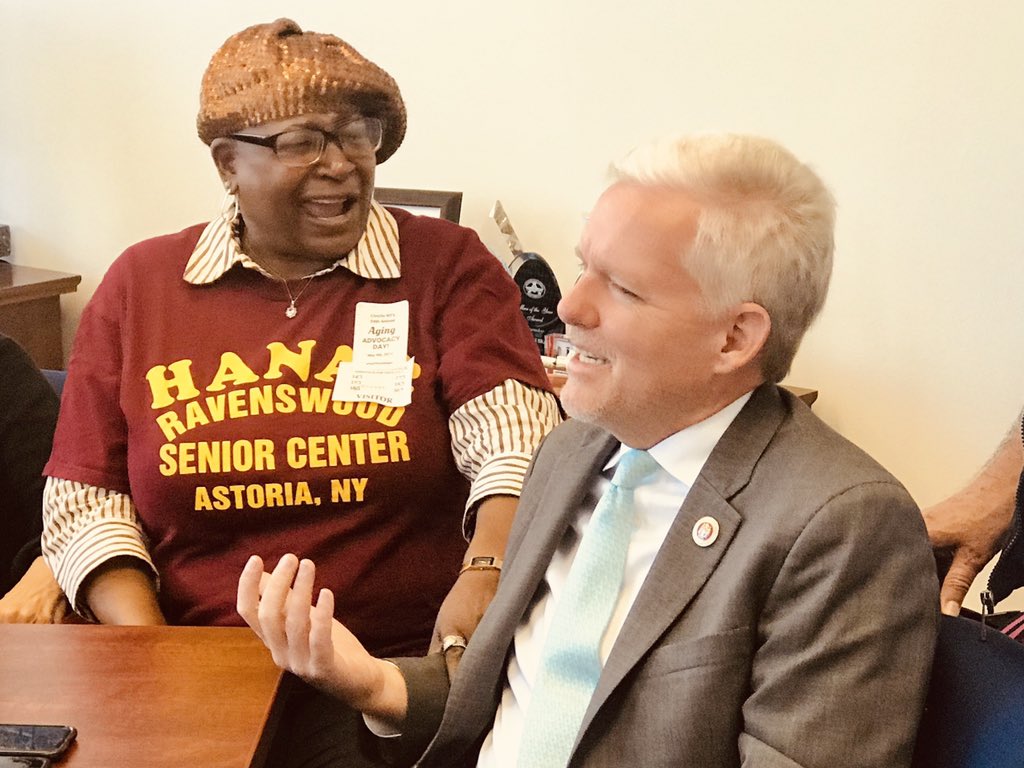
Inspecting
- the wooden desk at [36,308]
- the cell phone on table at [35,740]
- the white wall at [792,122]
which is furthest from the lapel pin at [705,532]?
the wooden desk at [36,308]

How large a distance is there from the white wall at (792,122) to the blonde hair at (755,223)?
150 cm

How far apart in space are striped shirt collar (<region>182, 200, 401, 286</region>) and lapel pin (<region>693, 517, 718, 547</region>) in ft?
2.78

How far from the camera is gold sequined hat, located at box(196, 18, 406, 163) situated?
168 cm

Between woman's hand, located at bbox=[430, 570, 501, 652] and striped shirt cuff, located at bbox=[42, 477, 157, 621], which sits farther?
striped shirt cuff, located at bbox=[42, 477, 157, 621]

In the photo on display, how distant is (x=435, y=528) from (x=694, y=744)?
2.58 ft

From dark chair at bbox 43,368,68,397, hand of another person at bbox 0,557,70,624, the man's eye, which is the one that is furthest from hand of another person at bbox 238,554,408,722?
dark chair at bbox 43,368,68,397

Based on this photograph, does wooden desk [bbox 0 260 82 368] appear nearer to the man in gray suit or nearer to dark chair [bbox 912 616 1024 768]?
the man in gray suit

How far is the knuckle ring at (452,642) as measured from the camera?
146cm

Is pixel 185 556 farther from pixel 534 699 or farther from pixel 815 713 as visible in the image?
pixel 815 713

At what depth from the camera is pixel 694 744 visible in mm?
1061

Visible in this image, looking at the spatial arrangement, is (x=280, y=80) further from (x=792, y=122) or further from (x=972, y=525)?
(x=792, y=122)

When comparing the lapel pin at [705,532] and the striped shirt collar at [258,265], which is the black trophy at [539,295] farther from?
the lapel pin at [705,532]

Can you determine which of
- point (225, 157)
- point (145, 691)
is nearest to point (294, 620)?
point (145, 691)

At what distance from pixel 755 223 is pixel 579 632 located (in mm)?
507
